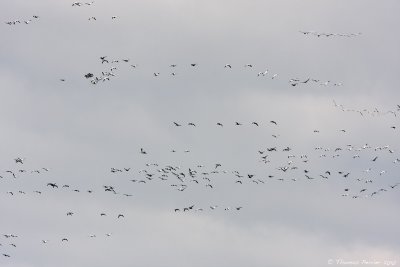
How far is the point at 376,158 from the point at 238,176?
23.9 metres

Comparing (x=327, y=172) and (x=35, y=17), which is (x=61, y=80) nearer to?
(x=35, y=17)

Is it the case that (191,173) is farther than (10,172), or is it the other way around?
(10,172)

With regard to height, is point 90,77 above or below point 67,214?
above

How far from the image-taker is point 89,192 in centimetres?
16238

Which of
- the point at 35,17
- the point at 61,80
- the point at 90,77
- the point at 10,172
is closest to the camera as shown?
the point at 61,80

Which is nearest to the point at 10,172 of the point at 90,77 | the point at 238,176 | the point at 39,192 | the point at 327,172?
the point at 39,192

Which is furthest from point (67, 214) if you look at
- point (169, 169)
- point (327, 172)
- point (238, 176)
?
point (327, 172)

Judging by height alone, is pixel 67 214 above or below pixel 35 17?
below

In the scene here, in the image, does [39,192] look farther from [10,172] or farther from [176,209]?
[176,209]

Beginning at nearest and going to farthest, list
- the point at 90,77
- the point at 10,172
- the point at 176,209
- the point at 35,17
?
1. the point at 35,17
2. the point at 90,77
3. the point at 10,172
4. the point at 176,209

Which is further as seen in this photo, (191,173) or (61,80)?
(191,173)

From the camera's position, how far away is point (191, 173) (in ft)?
502

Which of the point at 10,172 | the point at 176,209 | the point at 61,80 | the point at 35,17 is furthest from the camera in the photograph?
the point at 176,209

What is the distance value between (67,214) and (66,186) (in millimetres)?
5902
